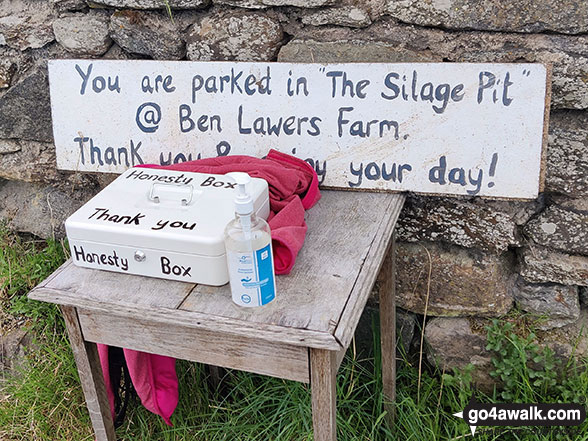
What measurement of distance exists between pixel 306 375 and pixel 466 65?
0.87 m

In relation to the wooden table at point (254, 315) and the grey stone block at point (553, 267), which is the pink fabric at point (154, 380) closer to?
the wooden table at point (254, 315)

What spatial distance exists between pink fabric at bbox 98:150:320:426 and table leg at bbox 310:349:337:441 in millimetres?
206

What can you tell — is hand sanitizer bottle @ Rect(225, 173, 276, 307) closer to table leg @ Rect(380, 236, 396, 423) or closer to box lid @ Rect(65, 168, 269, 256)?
box lid @ Rect(65, 168, 269, 256)

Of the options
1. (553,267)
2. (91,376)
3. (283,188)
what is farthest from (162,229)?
(553,267)

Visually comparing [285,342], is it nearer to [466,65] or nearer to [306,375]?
[306,375]

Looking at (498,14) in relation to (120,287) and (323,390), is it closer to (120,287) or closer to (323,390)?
(323,390)

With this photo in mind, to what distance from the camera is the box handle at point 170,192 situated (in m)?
1.43

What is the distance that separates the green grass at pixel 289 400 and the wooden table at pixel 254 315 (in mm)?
588

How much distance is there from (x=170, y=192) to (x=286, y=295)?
383mm

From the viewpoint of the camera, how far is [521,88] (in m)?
1.56

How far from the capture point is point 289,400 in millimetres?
1975

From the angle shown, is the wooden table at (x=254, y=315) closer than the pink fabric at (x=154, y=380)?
Yes

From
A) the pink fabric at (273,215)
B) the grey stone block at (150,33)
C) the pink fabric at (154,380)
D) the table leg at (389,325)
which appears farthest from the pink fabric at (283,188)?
the pink fabric at (154,380)

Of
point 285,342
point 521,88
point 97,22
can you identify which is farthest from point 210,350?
point 97,22
